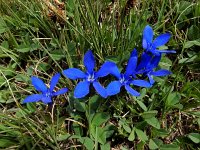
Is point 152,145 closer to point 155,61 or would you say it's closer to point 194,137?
point 194,137

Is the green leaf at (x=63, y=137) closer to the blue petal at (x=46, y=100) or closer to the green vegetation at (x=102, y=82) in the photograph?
the green vegetation at (x=102, y=82)

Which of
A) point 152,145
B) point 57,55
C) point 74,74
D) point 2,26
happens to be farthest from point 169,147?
point 2,26

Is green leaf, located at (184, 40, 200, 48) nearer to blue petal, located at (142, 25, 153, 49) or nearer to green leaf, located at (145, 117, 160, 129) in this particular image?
blue petal, located at (142, 25, 153, 49)

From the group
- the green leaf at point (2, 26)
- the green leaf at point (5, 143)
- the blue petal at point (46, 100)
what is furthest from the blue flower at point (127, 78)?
the green leaf at point (2, 26)

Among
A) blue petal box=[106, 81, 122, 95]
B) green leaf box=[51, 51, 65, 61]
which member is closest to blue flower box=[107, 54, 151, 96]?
blue petal box=[106, 81, 122, 95]

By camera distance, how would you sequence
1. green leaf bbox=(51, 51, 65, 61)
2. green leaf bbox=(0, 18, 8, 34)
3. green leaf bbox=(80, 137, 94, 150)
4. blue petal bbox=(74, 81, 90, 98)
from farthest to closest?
green leaf bbox=(0, 18, 8, 34), green leaf bbox=(51, 51, 65, 61), green leaf bbox=(80, 137, 94, 150), blue petal bbox=(74, 81, 90, 98)

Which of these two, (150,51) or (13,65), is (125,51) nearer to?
(150,51)
